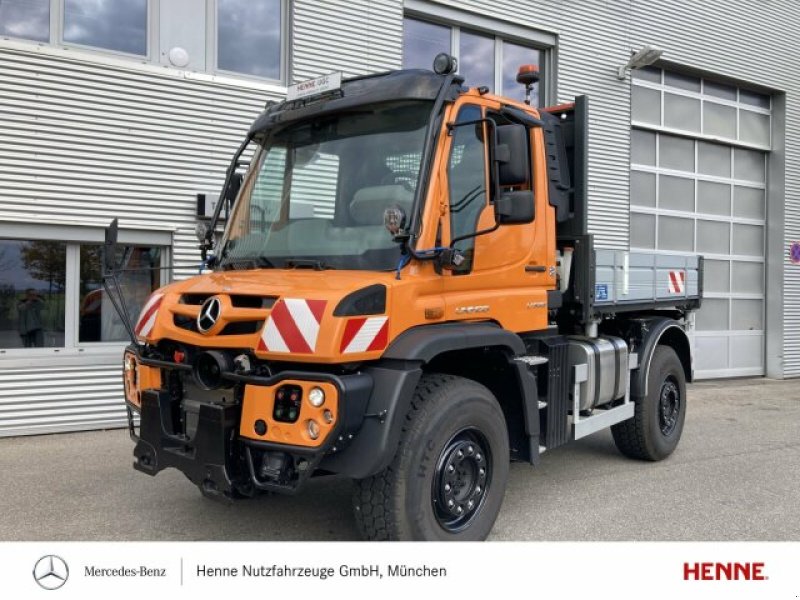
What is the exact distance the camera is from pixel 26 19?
22.9 feet

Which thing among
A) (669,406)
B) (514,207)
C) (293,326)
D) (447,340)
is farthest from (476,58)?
(293,326)

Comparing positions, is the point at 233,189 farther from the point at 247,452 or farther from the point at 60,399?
the point at 60,399

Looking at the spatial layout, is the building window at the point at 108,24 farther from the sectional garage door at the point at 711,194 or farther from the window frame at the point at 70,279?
the sectional garage door at the point at 711,194

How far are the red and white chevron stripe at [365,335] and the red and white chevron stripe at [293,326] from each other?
0.15 metres

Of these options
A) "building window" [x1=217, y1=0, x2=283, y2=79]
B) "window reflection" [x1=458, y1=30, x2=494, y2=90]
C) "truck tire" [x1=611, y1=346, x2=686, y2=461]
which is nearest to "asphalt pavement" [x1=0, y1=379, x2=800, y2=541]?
"truck tire" [x1=611, y1=346, x2=686, y2=461]

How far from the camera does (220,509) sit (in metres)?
4.79

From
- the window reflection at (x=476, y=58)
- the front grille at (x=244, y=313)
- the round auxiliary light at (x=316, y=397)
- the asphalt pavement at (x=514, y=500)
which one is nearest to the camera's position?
the round auxiliary light at (x=316, y=397)

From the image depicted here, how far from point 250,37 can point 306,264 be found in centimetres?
544

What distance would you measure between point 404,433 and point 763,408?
810 cm

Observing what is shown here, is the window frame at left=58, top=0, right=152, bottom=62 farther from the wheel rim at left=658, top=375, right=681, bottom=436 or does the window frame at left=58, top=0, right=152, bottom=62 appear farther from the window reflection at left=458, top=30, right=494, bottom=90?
the wheel rim at left=658, top=375, right=681, bottom=436

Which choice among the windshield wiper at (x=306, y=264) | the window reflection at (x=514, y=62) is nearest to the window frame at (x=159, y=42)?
the window reflection at (x=514, y=62)

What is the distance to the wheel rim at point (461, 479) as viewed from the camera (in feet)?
12.3
